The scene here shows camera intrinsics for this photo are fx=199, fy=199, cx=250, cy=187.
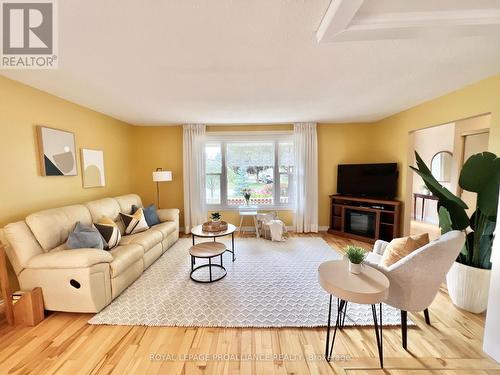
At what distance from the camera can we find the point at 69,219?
2412mm

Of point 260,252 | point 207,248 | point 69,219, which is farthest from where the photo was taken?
point 260,252

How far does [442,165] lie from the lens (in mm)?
4754

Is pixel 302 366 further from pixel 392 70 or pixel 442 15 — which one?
pixel 392 70

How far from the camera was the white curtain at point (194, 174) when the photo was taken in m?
4.33

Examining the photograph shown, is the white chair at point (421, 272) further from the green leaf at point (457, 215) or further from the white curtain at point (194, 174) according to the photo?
the white curtain at point (194, 174)

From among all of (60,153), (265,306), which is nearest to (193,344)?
(265,306)

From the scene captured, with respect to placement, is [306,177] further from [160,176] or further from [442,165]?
[442,165]

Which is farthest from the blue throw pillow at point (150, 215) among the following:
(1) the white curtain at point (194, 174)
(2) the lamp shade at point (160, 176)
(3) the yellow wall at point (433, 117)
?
(3) the yellow wall at point (433, 117)

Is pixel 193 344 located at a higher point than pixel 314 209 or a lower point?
lower

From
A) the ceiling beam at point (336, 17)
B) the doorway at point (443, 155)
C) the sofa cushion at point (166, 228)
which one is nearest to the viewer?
the ceiling beam at point (336, 17)

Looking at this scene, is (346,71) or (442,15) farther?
(346,71)

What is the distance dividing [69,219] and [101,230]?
357 millimetres

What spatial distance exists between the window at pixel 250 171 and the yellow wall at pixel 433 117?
74.4 inches

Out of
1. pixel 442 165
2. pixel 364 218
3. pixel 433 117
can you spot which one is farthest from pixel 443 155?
pixel 364 218
